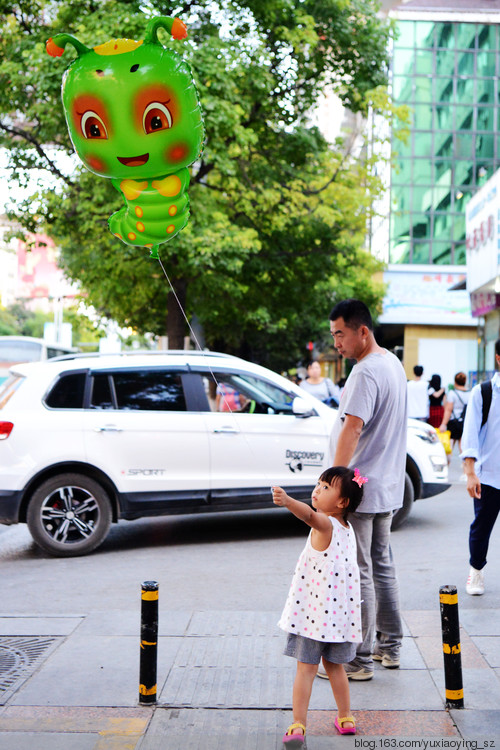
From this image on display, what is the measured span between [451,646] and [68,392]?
5180 millimetres

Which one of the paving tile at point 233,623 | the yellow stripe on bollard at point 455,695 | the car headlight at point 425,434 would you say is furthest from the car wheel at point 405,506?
the yellow stripe on bollard at point 455,695

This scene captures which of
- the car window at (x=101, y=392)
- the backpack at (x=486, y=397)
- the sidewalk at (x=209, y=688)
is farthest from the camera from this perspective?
the car window at (x=101, y=392)

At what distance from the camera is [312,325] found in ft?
120

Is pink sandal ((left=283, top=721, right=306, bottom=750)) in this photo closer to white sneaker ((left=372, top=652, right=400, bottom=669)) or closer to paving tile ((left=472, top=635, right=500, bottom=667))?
white sneaker ((left=372, top=652, right=400, bottom=669))

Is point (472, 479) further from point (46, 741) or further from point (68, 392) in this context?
point (68, 392)

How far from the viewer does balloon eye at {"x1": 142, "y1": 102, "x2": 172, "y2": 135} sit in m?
4.70

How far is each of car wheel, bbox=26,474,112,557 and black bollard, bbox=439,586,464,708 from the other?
4.52 m

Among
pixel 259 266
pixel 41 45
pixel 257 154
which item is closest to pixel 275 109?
pixel 257 154

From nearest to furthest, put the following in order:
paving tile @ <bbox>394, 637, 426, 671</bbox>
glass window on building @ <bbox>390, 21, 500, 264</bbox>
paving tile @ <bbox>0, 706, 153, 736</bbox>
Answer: paving tile @ <bbox>0, 706, 153, 736</bbox> → paving tile @ <bbox>394, 637, 426, 671</bbox> → glass window on building @ <bbox>390, 21, 500, 264</bbox>

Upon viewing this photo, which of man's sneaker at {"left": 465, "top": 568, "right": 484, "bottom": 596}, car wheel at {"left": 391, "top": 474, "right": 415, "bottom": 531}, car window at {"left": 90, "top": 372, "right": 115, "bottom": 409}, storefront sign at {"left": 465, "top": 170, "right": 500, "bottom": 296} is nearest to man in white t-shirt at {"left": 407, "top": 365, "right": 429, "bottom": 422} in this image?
car wheel at {"left": 391, "top": 474, "right": 415, "bottom": 531}

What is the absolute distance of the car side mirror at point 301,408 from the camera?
8.45 meters

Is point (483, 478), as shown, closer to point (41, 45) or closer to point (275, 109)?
point (41, 45)

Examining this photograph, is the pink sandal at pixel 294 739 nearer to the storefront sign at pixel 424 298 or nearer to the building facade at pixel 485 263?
the building facade at pixel 485 263

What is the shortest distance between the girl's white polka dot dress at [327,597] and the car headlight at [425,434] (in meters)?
5.55
